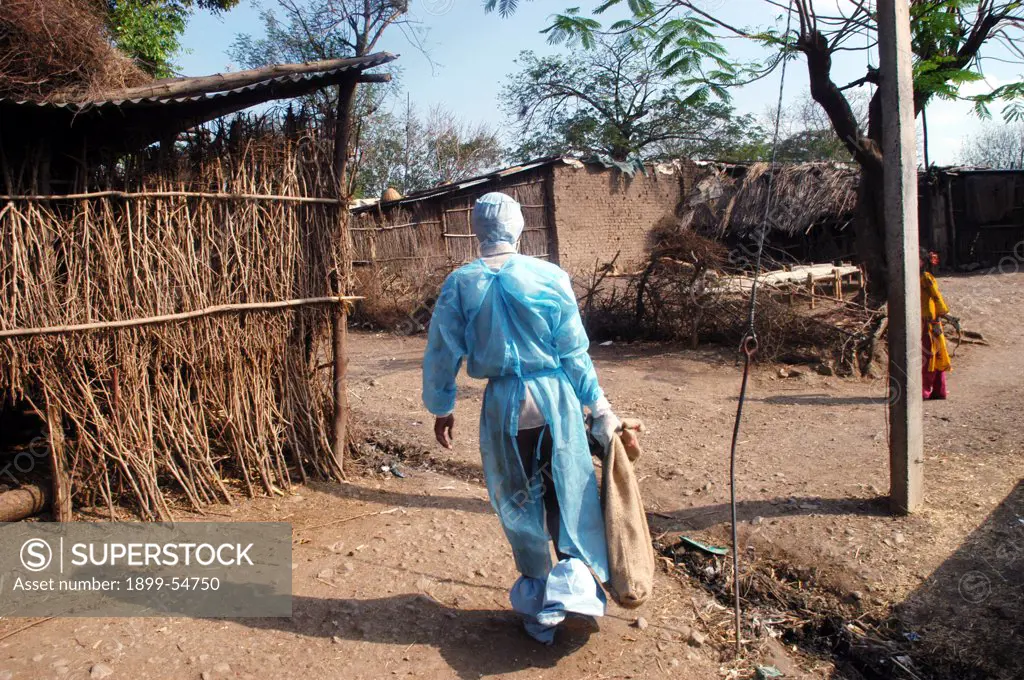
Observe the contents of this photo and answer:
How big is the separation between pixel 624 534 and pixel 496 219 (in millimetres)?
1301

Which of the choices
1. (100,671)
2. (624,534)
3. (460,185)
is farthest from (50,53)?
(460,185)

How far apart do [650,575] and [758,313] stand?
20.8 feet

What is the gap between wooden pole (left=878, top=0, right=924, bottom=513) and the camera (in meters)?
4.04

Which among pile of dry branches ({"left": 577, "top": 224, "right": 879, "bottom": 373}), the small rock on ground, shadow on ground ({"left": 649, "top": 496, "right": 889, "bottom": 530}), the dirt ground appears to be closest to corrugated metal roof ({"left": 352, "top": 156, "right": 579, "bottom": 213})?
pile of dry branches ({"left": 577, "top": 224, "right": 879, "bottom": 373})

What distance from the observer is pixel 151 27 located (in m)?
10.3

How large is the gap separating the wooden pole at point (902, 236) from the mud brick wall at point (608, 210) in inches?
412

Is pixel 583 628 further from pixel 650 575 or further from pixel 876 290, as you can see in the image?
pixel 876 290

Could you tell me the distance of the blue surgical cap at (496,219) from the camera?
288cm

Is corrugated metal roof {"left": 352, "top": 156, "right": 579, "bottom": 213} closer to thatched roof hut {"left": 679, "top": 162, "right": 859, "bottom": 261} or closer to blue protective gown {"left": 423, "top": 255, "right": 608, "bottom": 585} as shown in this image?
thatched roof hut {"left": 679, "top": 162, "right": 859, "bottom": 261}

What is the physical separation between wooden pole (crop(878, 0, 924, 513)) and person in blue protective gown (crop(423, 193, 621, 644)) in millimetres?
2119

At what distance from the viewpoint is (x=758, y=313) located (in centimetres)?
855

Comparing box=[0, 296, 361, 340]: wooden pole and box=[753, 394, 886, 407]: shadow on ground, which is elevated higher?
box=[0, 296, 361, 340]: wooden pole

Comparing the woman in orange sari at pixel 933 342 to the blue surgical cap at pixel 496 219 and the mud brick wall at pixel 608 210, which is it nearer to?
the blue surgical cap at pixel 496 219

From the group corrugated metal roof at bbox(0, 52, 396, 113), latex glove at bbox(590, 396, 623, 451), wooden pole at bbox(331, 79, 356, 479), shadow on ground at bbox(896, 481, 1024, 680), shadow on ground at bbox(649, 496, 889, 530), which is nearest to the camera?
latex glove at bbox(590, 396, 623, 451)
